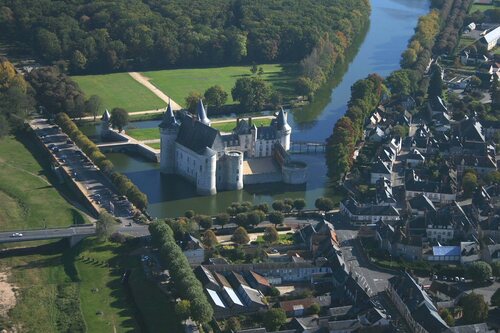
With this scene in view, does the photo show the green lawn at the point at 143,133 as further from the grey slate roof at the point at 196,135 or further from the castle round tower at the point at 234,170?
the castle round tower at the point at 234,170

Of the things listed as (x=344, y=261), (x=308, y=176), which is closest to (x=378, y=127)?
(x=308, y=176)

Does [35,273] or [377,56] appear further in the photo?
[377,56]

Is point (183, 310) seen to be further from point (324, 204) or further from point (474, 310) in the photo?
point (324, 204)

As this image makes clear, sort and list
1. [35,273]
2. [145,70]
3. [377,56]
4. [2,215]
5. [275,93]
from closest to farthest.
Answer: [35,273] < [2,215] < [275,93] < [145,70] < [377,56]

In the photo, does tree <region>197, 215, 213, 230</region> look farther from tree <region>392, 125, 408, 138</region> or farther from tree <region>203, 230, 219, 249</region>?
tree <region>392, 125, 408, 138</region>

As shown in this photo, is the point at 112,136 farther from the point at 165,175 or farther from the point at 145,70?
the point at 145,70

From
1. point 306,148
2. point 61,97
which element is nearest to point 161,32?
point 61,97
